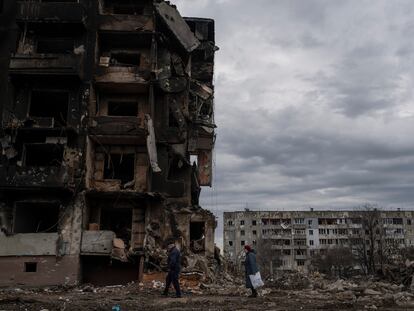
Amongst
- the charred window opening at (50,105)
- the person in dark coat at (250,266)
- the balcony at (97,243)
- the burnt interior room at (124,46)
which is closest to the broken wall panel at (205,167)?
the burnt interior room at (124,46)

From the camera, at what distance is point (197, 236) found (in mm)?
29625

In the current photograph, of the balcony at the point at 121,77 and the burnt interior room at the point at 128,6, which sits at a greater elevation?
the burnt interior room at the point at 128,6

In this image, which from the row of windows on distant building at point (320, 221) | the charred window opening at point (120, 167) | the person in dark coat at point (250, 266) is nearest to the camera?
the person in dark coat at point (250, 266)

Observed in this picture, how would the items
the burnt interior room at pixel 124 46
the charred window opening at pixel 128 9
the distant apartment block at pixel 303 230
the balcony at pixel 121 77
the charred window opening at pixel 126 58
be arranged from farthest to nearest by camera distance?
the distant apartment block at pixel 303 230, the charred window opening at pixel 128 9, the charred window opening at pixel 126 58, the burnt interior room at pixel 124 46, the balcony at pixel 121 77

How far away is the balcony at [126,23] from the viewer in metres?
27.4

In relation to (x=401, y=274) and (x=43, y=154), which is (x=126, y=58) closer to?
(x=43, y=154)

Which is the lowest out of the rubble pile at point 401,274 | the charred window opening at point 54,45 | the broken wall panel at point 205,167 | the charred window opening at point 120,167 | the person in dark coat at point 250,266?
the rubble pile at point 401,274

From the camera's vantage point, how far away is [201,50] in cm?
3441

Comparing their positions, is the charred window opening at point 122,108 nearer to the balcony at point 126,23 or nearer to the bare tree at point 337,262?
the balcony at point 126,23

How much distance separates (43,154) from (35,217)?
359 cm

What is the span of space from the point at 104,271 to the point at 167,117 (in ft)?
30.2

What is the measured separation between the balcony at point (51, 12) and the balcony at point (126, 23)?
1.43 m

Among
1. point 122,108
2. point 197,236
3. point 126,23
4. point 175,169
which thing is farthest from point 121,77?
point 197,236

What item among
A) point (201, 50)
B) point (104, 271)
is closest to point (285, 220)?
point (201, 50)
